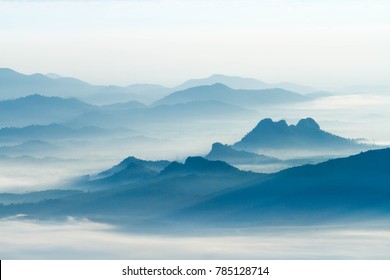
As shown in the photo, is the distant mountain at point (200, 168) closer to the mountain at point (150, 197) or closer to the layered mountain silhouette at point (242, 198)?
the mountain at point (150, 197)

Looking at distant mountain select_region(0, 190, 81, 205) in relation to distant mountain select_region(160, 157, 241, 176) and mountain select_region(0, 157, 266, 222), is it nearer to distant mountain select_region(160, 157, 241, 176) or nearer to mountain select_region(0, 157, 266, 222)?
mountain select_region(0, 157, 266, 222)

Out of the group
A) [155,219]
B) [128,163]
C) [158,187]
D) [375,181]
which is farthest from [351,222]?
[128,163]

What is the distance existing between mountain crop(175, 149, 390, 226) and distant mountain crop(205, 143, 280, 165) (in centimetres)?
4597

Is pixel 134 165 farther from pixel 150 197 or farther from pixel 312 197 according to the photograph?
pixel 312 197

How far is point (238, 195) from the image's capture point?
397 ft

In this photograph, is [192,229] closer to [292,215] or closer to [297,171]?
[292,215]

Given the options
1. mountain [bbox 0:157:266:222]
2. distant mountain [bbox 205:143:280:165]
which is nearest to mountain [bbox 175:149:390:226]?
mountain [bbox 0:157:266:222]

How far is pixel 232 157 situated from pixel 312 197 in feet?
192

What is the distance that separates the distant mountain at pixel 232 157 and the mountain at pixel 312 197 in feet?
151

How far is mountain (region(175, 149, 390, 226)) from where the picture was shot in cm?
11106

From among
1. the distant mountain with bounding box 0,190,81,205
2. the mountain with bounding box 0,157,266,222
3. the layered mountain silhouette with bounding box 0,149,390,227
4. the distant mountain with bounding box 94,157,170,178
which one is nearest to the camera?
the layered mountain silhouette with bounding box 0,149,390,227

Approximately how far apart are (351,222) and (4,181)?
94407 mm

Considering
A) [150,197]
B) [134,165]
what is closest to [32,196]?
[134,165]

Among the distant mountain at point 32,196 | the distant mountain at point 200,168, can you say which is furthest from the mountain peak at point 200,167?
the distant mountain at point 32,196
